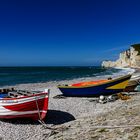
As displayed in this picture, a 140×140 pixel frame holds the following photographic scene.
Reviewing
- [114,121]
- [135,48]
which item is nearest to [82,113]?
[114,121]

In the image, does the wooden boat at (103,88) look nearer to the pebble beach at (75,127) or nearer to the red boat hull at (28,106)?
the pebble beach at (75,127)

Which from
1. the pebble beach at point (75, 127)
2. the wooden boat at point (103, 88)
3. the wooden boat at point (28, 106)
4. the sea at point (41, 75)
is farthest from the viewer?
the sea at point (41, 75)

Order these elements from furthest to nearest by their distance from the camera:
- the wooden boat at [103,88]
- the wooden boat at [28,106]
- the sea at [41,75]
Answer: the sea at [41,75], the wooden boat at [103,88], the wooden boat at [28,106]

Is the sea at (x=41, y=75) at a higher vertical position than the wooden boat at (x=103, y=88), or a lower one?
lower

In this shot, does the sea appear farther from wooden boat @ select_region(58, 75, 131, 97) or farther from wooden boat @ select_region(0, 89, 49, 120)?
wooden boat @ select_region(0, 89, 49, 120)

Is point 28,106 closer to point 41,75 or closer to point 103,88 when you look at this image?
point 103,88

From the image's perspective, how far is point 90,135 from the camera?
9.65 metres

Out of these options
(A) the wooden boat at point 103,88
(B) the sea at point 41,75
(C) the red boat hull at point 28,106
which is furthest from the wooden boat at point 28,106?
(B) the sea at point 41,75

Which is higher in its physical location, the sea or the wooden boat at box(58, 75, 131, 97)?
the wooden boat at box(58, 75, 131, 97)

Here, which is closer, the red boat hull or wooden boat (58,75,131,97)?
the red boat hull

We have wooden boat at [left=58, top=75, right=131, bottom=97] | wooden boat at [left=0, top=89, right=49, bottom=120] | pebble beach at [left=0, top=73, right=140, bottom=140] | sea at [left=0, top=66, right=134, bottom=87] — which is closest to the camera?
pebble beach at [left=0, top=73, right=140, bottom=140]

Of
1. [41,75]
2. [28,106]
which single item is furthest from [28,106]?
[41,75]

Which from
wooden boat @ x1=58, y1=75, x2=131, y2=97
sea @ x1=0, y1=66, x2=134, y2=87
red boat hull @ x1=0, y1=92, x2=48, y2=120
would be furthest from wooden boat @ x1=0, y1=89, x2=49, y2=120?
sea @ x1=0, y1=66, x2=134, y2=87

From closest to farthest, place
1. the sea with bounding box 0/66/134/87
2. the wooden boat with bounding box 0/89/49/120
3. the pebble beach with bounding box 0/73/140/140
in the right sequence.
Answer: the pebble beach with bounding box 0/73/140/140, the wooden boat with bounding box 0/89/49/120, the sea with bounding box 0/66/134/87
